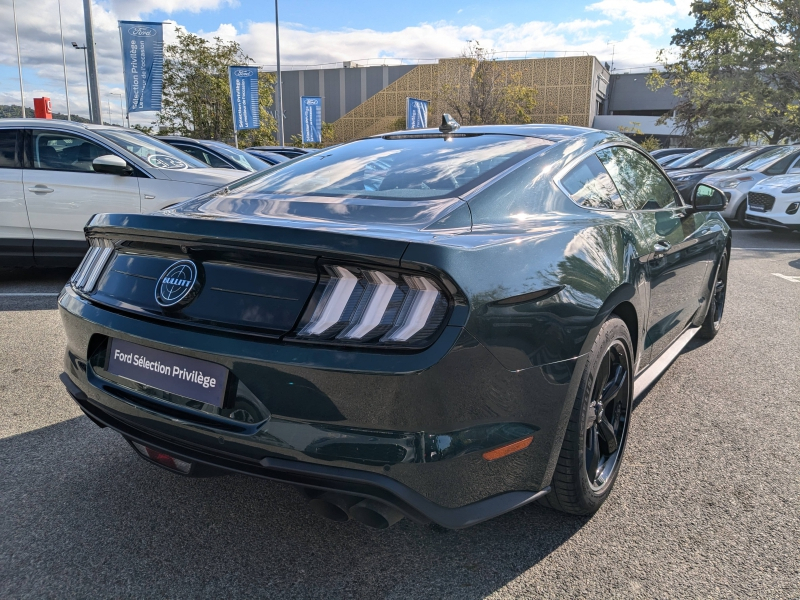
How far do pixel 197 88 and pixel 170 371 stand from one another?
33683 millimetres

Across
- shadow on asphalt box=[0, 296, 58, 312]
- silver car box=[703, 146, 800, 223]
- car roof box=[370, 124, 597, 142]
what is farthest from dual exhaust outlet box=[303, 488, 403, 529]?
silver car box=[703, 146, 800, 223]

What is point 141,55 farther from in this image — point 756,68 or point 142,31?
point 756,68

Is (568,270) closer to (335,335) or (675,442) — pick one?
(335,335)

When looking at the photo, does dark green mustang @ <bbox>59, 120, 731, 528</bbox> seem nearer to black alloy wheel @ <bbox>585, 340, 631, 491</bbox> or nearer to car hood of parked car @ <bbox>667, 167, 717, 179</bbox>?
black alloy wheel @ <bbox>585, 340, 631, 491</bbox>

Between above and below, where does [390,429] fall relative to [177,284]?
below

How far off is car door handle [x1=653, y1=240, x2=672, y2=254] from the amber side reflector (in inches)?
55.8

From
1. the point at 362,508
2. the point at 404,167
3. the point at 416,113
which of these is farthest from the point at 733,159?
the point at 416,113

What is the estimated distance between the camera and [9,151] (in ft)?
21.3

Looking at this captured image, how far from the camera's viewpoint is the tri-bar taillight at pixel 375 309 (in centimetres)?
176

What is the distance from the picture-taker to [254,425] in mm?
1866

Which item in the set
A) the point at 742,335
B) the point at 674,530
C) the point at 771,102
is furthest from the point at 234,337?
the point at 771,102

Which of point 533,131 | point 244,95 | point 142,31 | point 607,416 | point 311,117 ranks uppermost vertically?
point 142,31

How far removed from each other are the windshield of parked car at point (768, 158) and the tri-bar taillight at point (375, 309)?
46.6ft

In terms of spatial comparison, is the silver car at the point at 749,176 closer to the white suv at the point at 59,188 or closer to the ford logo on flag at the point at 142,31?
the white suv at the point at 59,188
